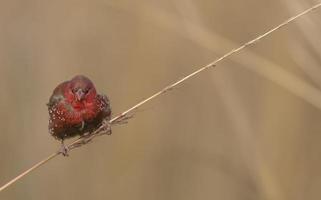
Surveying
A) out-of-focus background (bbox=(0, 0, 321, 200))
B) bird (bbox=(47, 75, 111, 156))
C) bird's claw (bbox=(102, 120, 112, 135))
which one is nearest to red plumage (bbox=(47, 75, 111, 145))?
bird (bbox=(47, 75, 111, 156))

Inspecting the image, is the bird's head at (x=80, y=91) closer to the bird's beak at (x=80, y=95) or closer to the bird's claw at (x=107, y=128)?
the bird's beak at (x=80, y=95)

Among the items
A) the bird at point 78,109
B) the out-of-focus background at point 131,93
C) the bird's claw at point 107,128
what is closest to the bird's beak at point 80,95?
the bird at point 78,109

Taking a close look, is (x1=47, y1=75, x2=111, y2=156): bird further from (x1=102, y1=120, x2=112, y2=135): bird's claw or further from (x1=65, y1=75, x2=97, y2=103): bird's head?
(x1=102, y1=120, x2=112, y2=135): bird's claw

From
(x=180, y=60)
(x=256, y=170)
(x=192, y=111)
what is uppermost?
(x=180, y=60)

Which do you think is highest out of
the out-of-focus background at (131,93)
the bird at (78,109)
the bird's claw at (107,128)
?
the out-of-focus background at (131,93)

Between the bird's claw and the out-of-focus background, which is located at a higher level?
the out-of-focus background

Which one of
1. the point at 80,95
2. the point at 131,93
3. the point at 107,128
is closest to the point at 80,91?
→ the point at 80,95

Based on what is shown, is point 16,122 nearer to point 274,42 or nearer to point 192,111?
point 192,111

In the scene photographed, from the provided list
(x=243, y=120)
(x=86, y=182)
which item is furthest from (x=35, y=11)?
(x=243, y=120)
